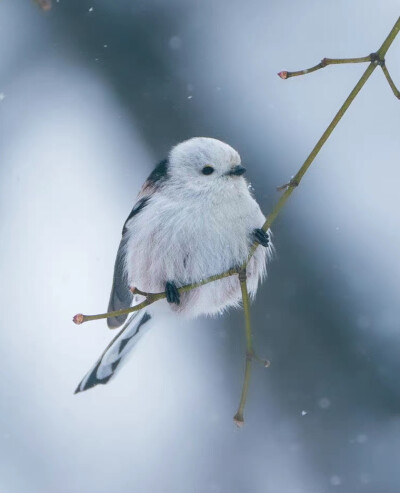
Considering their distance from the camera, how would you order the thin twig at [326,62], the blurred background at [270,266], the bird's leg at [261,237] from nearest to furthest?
the thin twig at [326,62], the bird's leg at [261,237], the blurred background at [270,266]

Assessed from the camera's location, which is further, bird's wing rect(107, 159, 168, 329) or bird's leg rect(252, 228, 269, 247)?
bird's wing rect(107, 159, 168, 329)

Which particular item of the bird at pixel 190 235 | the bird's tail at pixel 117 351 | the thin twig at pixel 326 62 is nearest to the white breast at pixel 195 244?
the bird at pixel 190 235

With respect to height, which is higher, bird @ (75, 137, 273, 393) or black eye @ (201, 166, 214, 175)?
black eye @ (201, 166, 214, 175)

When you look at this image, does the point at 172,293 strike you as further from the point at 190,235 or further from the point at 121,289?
the point at 121,289

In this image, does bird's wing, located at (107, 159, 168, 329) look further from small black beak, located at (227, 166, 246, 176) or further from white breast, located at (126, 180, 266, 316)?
small black beak, located at (227, 166, 246, 176)

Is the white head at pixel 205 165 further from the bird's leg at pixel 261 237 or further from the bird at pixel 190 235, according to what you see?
the bird's leg at pixel 261 237

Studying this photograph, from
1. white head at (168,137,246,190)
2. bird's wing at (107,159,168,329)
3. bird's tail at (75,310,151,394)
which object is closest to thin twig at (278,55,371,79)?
white head at (168,137,246,190)

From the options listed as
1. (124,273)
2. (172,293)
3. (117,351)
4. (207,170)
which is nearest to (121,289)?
(124,273)
